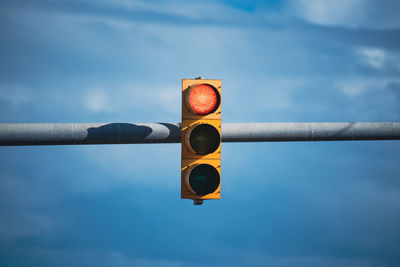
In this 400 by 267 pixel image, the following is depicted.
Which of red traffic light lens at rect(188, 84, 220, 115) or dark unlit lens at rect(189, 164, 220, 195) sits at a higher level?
red traffic light lens at rect(188, 84, 220, 115)

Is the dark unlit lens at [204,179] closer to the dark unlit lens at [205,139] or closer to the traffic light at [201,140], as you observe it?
the traffic light at [201,140]

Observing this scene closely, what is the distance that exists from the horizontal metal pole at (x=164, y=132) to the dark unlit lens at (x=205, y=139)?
34.9 inches

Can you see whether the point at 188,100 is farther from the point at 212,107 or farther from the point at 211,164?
the point at 211,164

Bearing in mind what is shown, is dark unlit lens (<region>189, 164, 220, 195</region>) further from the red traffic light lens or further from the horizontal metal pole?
the horizontal metal pole

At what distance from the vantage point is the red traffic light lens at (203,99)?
5.42 m

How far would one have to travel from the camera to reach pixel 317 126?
673 centimetres

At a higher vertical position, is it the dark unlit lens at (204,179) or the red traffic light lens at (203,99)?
the red traffic light lens at (203,99)

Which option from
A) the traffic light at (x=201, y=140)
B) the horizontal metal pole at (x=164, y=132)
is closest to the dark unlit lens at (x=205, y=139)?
the traffic light at (x=201, y=140)

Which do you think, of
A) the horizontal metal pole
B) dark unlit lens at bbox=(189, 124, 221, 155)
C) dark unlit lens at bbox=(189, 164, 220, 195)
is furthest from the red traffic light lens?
the horizontal metal pole

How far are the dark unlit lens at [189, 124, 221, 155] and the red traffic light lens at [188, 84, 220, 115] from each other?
6.3 inches

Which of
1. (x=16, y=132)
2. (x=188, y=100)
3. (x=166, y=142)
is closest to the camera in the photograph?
(x=188, y=100)

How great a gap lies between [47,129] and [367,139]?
397 cm

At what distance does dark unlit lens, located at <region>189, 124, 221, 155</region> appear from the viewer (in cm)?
545

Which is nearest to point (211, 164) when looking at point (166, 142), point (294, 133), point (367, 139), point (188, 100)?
point (188, 100)
